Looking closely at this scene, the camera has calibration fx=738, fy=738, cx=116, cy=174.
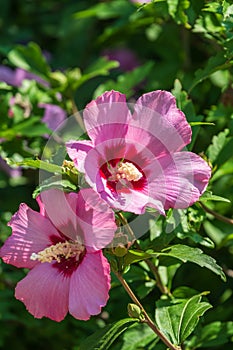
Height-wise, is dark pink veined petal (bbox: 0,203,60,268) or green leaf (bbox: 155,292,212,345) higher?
dark pink veined petal (bbox: 0,203,60,268)

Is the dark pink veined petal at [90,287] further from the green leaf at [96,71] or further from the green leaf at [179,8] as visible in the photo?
the green leaf at [96,71]

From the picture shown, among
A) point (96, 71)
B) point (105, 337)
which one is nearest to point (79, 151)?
point (105, 337)

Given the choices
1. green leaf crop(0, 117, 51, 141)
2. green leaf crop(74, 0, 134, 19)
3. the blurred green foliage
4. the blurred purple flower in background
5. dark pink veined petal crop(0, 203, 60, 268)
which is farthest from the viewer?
green leaf crop(74, 0, 134, 19)

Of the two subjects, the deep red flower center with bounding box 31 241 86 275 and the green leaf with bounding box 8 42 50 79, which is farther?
the green leaf with bounding box 8 42 50 79

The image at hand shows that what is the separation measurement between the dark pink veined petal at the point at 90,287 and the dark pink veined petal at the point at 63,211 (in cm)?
7

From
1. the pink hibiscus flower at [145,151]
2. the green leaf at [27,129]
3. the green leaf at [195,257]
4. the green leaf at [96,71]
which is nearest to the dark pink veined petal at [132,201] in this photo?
the pink hibiscus flower at [145,151]

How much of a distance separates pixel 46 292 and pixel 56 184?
0.21 meters

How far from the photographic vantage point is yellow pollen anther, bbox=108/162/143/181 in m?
1.39

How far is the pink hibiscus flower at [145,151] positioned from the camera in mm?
1380

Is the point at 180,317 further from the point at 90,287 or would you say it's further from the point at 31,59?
the point at 31,59

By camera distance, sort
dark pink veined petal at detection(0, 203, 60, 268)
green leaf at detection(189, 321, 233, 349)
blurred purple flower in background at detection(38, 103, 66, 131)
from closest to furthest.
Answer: dark pink veined petal at detection(0, 203, 60, 268)
green leaf at detection(189, 321, 233, 349)
blurred purple flower in background at detection(38, 103, 66, 131)

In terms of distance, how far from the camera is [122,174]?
4.59ft

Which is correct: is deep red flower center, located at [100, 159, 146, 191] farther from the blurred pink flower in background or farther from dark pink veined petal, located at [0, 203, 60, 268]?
the blurred pink flower in background

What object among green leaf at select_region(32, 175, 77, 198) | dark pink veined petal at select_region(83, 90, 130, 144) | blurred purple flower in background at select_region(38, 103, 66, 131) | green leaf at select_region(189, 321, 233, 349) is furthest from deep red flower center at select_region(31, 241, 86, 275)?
blurred purple flower in background at select_region(38, 103, 66, 131)
